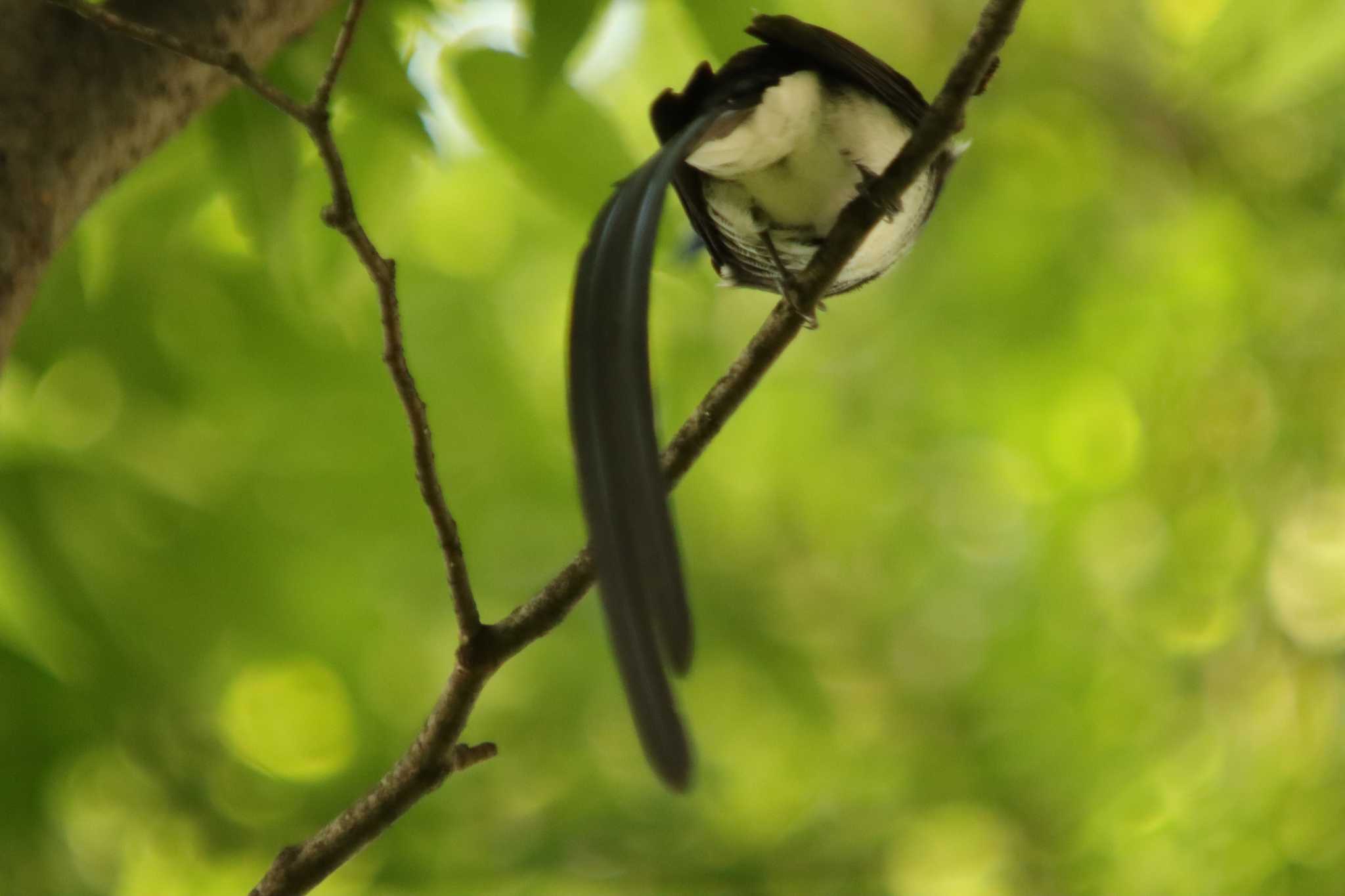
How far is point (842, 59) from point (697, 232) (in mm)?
411

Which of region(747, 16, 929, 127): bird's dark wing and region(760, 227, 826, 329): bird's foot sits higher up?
region(747, 16, 929, 127): bird's dark wing

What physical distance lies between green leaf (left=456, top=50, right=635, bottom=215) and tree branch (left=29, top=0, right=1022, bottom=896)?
58 cm

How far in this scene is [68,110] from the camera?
1410 millimetres

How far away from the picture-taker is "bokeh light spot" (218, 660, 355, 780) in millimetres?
2709

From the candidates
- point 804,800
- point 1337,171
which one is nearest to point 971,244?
point 1337,171

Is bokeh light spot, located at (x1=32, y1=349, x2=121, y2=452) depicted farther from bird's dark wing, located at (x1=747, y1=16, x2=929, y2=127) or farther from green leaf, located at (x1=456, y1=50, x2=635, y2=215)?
bird's dark wing, located at (x1=747, y1=16, x2=929, y2=127)

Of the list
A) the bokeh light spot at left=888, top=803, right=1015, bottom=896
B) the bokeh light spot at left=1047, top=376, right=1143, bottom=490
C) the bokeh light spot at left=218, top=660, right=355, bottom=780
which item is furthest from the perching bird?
the bokeh light spot at left=888, top=803, right=1015, bottom=896

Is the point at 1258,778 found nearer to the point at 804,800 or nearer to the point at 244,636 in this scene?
the point at 804,800

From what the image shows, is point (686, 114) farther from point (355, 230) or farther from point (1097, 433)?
point (1097, 433)

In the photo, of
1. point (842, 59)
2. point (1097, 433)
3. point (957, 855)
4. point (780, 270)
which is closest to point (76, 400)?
point (780, 270)

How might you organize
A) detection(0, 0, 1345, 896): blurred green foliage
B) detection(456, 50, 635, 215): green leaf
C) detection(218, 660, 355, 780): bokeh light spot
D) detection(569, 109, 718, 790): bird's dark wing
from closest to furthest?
detection(569, 109, 718, 790): bird's dark wing
detection(456, 50, 635, 215): green leaf
detection(0, 0, 1345, 896): blurred green foliage
detection(218, 660, 355, 780): bokeh light spot

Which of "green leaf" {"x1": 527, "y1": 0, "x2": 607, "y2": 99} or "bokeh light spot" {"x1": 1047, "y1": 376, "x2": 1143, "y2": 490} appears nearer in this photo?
"green leaf" {"x1": 527, "y1": 0, "x2": 607, "y2": 99}

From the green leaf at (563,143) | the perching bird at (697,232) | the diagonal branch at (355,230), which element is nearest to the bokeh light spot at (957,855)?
the perching bird at (697,232)

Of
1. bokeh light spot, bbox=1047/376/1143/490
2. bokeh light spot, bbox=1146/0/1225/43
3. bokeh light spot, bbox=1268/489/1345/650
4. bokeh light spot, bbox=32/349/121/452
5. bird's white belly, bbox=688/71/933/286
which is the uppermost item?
bokeh light spot, bbox=1146/0/1225/43
